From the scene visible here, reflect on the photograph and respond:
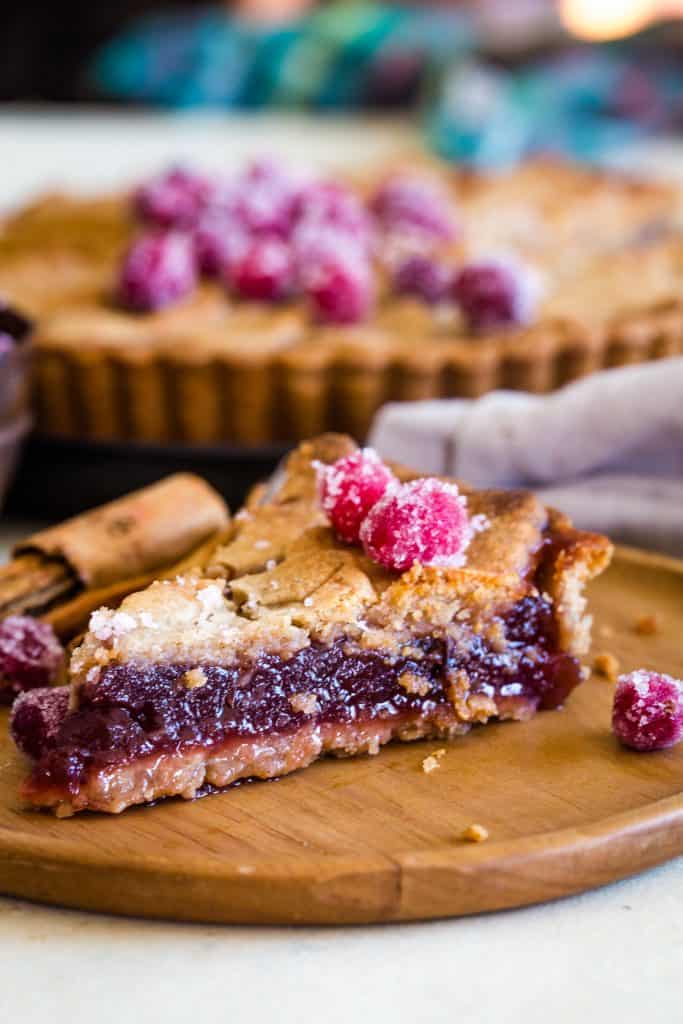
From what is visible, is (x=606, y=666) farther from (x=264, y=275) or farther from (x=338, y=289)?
(x=264, y=275)

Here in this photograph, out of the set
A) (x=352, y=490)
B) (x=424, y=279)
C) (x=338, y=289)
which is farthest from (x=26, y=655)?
(x=424, y=279)

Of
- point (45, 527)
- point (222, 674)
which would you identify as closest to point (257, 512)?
point (222, 674)

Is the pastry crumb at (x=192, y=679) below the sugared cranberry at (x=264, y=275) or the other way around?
below

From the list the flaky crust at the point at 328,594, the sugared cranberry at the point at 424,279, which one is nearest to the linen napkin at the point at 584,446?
the flaky crust at the point at 328,594

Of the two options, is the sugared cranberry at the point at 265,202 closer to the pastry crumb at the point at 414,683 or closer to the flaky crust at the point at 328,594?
the flaky crust at the point at 328,594

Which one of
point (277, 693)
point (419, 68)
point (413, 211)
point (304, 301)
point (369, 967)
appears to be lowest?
point (369, 967)

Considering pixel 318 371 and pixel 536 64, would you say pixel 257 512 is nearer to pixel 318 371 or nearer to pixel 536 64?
pixel 318 371
